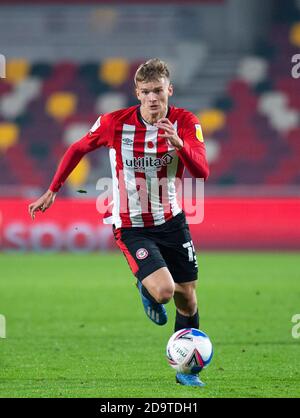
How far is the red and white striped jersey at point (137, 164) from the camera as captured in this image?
6652 mm

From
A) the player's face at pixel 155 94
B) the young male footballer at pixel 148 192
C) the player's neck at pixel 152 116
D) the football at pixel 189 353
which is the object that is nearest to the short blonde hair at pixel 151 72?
the player's face at pixel 155 94

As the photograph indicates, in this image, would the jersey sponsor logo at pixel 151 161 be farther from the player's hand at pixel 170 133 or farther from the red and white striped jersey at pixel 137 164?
the player's hand at pixel 170 133

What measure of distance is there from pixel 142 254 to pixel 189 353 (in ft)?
2.39

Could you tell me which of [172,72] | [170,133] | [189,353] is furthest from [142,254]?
[172,72]

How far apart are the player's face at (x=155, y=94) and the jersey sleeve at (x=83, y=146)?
0.37m

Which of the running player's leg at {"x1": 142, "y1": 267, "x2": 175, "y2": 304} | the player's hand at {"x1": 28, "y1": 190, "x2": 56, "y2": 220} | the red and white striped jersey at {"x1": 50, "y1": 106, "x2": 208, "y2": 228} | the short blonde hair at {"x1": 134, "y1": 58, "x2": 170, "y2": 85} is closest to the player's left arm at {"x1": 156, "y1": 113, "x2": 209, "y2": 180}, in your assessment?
the red and white striped jersey at {"x1": 50, "y1": 106, "x2": 208, "y2": 228}

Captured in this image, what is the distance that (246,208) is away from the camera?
57.5 feet

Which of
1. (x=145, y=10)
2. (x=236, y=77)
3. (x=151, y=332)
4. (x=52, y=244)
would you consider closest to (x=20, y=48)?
(x=145, y=10)

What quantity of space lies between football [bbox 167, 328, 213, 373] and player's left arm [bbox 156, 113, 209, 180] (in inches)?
40.6

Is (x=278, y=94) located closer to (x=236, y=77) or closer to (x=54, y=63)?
(x=236, y=77)

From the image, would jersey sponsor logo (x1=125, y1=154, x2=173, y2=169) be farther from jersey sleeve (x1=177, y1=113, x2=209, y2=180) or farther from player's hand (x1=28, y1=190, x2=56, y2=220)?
player's hand (x1=28, y1=190, x2=56, y2=220)

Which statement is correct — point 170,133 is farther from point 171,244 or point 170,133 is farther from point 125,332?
point 125,332

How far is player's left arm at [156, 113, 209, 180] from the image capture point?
596cm

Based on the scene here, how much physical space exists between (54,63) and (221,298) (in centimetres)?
1496
